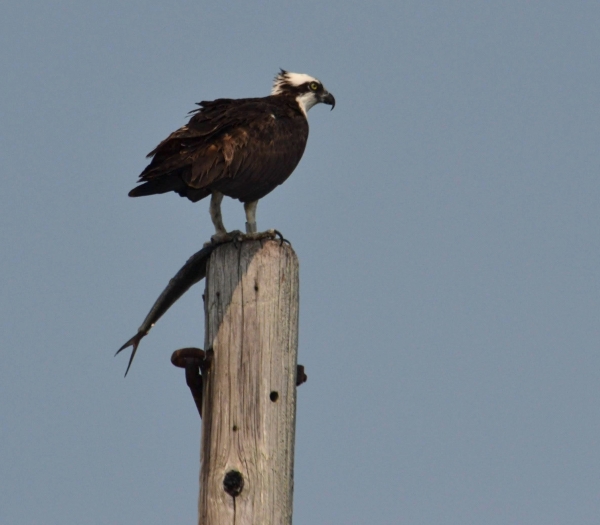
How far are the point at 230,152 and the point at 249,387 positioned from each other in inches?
94.6

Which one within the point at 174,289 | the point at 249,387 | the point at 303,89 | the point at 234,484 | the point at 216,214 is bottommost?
the point at 234,484

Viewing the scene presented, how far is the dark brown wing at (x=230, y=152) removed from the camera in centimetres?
625

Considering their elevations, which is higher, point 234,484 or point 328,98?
point 328,98

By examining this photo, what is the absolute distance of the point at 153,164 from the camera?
6.27m

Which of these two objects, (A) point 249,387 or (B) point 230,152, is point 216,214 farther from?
(A) point 249,387

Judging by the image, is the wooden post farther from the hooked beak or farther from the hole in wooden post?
the hooked beak

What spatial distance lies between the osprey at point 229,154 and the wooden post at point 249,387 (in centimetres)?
96

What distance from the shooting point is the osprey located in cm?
625

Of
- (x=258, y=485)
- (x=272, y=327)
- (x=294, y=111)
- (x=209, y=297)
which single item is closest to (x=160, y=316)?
(x=209, y=297)

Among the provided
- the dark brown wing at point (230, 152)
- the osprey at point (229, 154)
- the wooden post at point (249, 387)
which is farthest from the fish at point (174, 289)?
the dark brown wing at point (230, 152)

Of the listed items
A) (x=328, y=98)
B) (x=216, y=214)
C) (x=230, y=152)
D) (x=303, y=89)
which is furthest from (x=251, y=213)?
(x=328, y=98)

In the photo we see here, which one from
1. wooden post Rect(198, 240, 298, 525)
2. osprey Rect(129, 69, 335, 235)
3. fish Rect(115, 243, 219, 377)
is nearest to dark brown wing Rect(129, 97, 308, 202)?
osprey Rect(129, 69, 335, 235)

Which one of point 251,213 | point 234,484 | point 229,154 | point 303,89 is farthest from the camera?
point 303,89

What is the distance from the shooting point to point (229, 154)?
6582 mm
